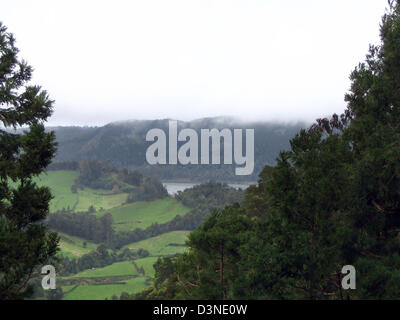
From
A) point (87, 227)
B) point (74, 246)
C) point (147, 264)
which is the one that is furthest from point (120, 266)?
point (87, 227)

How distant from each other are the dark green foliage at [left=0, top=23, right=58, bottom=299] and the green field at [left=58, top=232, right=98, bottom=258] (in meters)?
138

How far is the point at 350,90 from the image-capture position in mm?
23344

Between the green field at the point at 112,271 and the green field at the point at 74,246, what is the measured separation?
17940 mm

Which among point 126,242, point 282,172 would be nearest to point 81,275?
point 126,242

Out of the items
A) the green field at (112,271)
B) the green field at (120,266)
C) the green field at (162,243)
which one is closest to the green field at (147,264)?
the green field at (120,266)

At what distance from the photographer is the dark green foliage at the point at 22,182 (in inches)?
525

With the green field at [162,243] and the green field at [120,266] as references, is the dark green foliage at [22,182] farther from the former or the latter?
the green field at [162,243]

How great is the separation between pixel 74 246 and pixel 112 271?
39.4 m

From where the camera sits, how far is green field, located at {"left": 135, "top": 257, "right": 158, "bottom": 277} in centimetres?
12400

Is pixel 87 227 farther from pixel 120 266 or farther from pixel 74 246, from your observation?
pixel 120 266

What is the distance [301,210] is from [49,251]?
39.5 feet

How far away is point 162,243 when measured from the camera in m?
163

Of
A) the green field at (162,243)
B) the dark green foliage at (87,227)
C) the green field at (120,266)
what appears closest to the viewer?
the green field at (120,266)

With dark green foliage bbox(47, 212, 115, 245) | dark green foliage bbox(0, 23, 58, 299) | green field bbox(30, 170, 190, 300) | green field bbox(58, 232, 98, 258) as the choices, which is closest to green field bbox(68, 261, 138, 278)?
green field bbox(30, 170, 190, 300)
